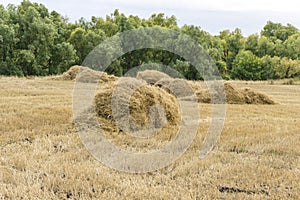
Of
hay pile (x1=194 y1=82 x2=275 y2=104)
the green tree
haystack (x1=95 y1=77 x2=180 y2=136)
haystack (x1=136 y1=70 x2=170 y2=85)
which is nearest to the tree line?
the green tree

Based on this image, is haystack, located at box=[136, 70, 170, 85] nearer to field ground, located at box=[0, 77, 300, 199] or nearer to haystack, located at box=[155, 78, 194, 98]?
haystack, located at box=[155, 78, 194, 98]

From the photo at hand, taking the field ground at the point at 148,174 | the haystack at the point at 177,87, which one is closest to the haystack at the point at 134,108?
the field ground at the point at 148,174

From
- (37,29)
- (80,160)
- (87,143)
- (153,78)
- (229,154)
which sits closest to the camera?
(80,160)

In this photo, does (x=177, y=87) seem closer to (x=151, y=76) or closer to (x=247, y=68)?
(x=151, y=76)

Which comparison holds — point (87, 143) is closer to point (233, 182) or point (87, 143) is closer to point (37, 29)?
point (233, 182)

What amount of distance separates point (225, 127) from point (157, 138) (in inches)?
91.9

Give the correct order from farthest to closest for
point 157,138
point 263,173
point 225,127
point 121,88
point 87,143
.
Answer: point 225,127 < point 121,88 < point 157,138 < point 87,143 < point 263,173

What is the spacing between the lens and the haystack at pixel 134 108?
7449 millimetres

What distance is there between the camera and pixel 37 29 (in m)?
39.6

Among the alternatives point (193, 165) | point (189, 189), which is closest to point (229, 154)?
point (193, 165)

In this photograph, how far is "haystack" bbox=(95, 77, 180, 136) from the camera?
7449mm

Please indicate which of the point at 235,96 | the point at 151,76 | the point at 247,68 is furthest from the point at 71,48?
the point at 247,68

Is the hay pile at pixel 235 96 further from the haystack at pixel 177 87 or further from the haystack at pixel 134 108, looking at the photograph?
the haystack at pixel 134 108

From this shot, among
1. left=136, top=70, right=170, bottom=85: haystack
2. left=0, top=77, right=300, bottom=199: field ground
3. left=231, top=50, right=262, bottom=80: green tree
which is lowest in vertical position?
left=0, top=77, right=300, bottom=199: field ground
